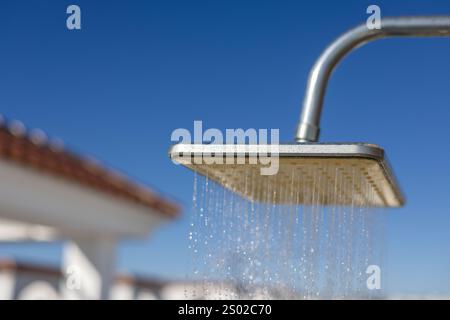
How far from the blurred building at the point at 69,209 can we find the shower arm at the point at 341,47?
13.7 ft

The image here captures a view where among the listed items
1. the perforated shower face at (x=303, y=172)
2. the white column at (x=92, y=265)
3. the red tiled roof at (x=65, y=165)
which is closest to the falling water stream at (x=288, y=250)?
the perforated shower face at (x=303, y=172)

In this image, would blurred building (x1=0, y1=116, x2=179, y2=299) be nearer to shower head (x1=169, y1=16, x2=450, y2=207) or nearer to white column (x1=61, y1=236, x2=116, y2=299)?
white column (x1=61, y1=236, x2=116, y2=299)

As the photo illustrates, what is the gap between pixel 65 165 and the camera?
5570mm

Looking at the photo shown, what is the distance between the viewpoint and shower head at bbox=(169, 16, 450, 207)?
0.72 meters

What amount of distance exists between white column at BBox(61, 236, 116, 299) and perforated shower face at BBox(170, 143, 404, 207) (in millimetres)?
5783

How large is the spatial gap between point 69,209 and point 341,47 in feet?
17.2

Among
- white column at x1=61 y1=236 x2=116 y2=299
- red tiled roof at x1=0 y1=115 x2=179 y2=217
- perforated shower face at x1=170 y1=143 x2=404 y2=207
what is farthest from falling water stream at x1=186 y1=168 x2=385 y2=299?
white column at x1=61 y1=236 x2=116 y2=299

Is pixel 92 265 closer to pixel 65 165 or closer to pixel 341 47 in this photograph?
pixel 65 165

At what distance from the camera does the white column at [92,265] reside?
6.68 metres

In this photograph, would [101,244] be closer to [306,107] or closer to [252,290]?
[252,290]

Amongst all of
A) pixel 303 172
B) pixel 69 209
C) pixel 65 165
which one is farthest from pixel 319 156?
pixel 69 209

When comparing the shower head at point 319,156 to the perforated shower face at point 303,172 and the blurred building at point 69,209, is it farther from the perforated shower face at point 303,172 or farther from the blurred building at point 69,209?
the blurred building at point 69,209

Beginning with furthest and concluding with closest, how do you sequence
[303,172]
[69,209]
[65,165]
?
[69,209], [65,165], [303,172]

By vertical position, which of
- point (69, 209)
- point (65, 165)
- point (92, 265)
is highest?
point (65, 165)
